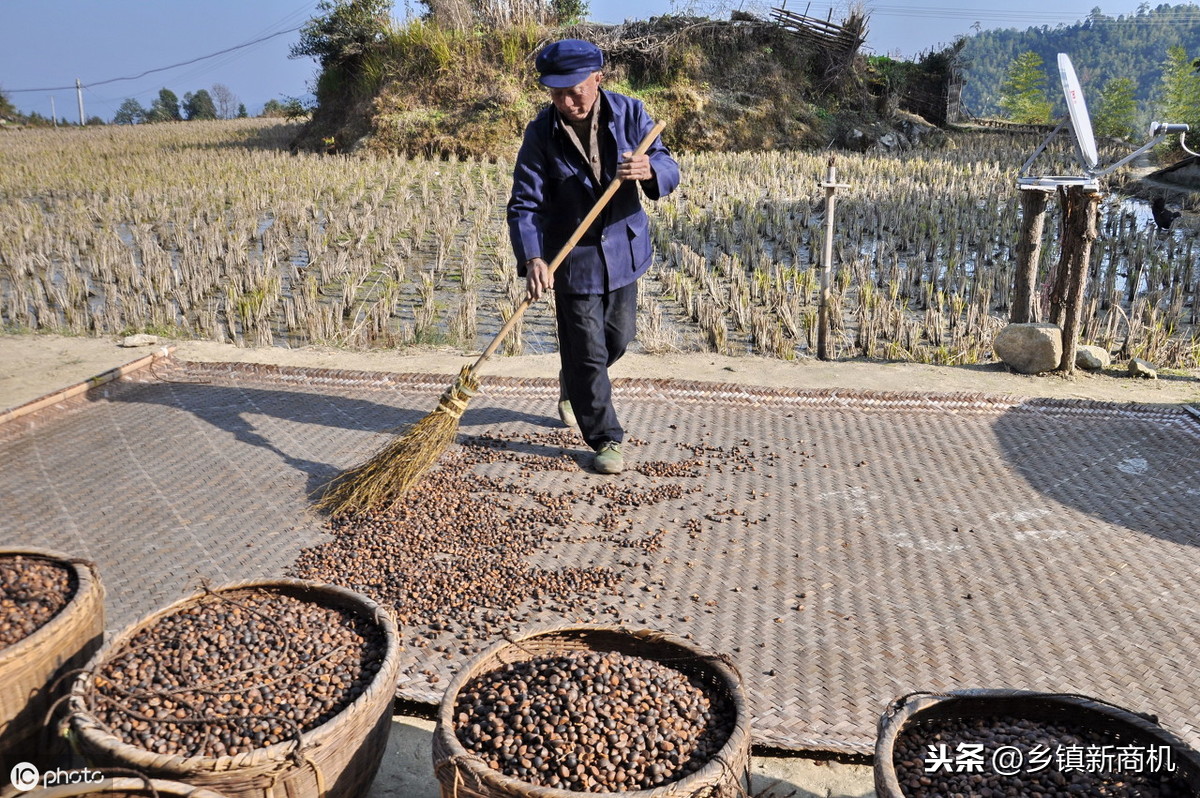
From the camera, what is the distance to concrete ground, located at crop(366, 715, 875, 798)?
212 cm

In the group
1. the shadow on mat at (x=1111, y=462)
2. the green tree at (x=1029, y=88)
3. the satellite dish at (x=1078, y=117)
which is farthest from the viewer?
the green tree at (x=1029, y=88)

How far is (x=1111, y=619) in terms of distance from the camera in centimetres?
275

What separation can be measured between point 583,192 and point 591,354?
0.66 m

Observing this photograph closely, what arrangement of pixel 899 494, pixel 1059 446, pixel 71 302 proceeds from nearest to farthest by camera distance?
pixel 899 494
pixel 1059 446
pixel 71 302

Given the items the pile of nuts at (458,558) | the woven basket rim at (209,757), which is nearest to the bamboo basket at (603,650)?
the woven basket rim at (209,757)

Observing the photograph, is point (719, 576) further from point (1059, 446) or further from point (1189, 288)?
point (1189, 288)

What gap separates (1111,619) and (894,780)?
1.53 m

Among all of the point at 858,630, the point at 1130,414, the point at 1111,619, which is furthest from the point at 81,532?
the point at 1130,414

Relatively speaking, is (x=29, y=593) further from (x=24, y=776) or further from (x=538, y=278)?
(x=538, y=278)

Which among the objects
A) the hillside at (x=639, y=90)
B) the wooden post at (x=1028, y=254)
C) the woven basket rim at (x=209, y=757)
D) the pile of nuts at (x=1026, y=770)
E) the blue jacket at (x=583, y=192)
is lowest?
the pile of nuts at (x=1026, y=770)

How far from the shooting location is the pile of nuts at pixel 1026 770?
5.60 ft

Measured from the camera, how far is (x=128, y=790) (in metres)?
1.59

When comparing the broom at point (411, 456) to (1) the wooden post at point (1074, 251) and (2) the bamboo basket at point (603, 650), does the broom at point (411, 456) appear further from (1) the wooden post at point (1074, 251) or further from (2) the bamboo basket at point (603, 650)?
(1) the wooden post at point (1074, 251)

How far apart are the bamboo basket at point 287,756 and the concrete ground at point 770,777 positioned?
0.20 m
